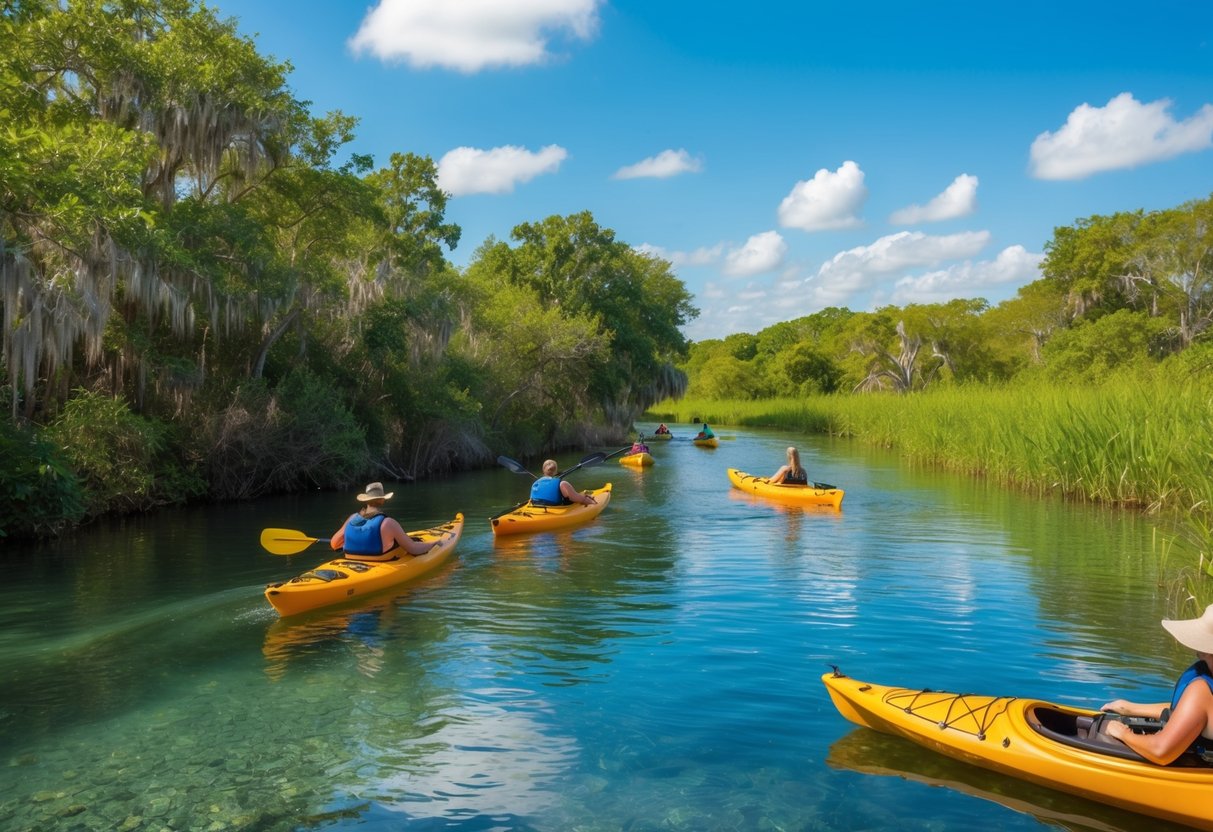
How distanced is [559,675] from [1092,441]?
13.4m

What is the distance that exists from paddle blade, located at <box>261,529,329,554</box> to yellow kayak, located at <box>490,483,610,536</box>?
3.37 m

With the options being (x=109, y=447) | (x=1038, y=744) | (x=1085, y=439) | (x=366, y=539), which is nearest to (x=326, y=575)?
(x=366, y=539)

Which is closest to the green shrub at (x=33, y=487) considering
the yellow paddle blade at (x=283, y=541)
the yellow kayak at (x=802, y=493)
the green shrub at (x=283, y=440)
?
the yellow paddle blade at (x=283, y=541)

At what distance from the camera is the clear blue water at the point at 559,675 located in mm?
5340

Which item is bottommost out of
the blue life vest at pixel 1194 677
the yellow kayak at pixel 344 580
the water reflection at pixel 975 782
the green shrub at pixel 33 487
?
the water reflection at pixel 975 782

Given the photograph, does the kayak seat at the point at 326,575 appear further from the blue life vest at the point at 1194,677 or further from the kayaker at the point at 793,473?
the kayaker at the point at 793,473

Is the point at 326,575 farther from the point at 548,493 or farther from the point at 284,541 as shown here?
the point at 548,493

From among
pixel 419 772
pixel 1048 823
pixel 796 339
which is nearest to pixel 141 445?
pixel 419 772

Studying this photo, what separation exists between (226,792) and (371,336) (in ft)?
61.1

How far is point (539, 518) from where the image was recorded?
15.0 meters

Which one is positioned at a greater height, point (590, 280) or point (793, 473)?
point (590, 280)

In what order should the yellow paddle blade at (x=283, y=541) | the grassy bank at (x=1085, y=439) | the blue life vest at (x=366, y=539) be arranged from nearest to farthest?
the blue life vest at (x=366, y=539), the yellow paddle blade at (x=283, y=541), the grassy bank at (x=1085, y=439)

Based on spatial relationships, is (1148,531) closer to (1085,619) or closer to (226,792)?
(1085,619)

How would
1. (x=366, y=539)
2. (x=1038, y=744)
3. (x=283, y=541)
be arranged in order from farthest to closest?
(x=283, y=541), (x=366, y=539), (x=1038, y=744)
